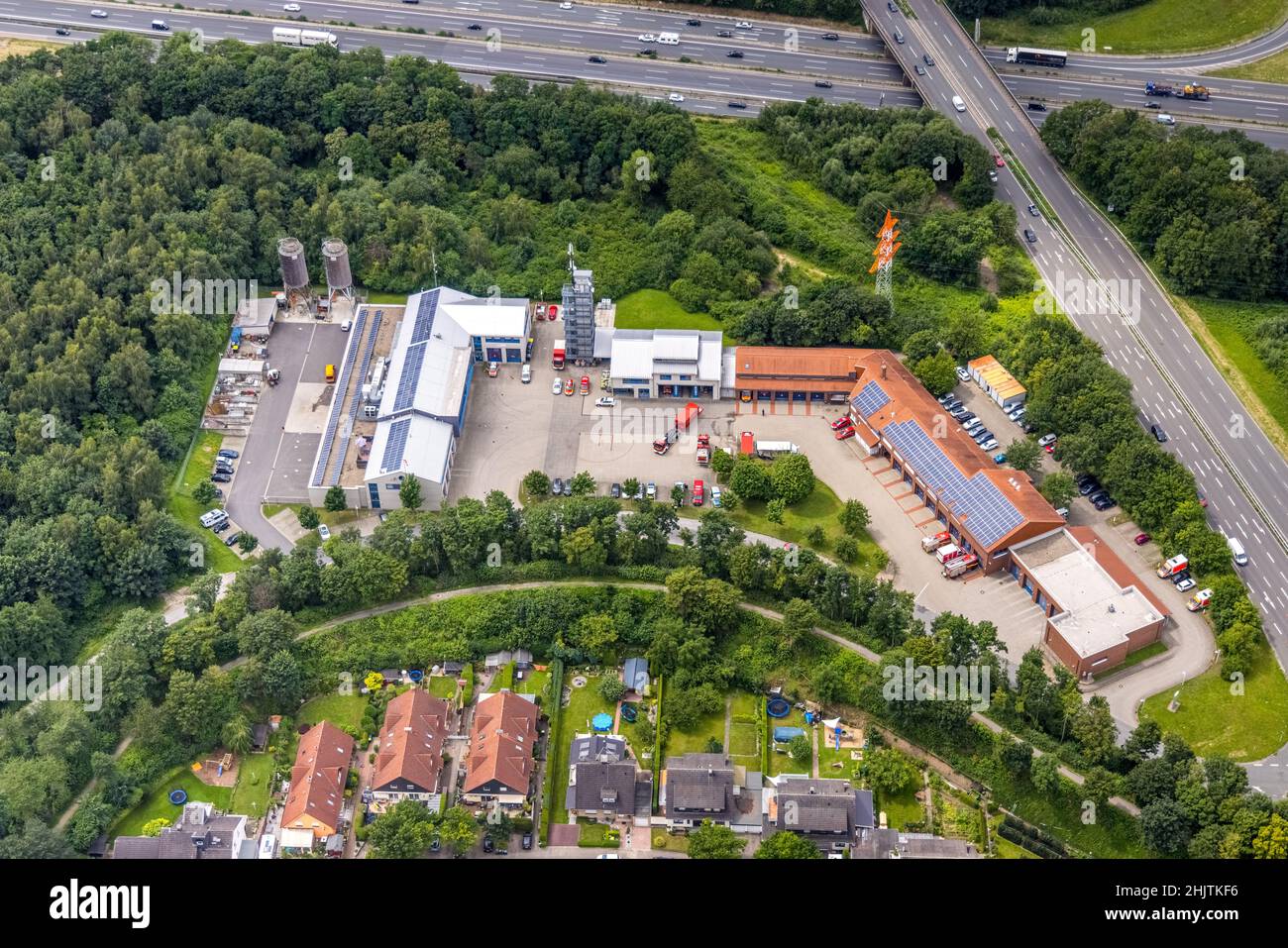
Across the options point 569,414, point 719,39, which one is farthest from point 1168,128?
point 569,414

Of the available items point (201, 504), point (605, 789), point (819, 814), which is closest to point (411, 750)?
point (605, 789)

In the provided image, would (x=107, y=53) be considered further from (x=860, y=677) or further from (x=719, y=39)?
(x=860, y=677)

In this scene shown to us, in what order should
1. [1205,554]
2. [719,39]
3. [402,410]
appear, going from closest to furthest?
1. [1205,554]
2. [402,410]
3. [719,39]

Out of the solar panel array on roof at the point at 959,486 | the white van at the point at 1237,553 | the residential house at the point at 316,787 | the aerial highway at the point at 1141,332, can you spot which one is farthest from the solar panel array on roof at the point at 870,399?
the residential house at the point at 316,787

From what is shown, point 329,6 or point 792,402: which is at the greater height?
point 329,6

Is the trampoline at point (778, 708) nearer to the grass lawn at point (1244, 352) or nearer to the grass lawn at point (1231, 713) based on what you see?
the grass lawn at point (1231, 713)

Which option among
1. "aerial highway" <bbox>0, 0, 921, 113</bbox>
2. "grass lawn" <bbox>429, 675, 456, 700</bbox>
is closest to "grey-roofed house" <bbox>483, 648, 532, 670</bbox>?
"grass lawn" <bbox>429, 675, 456, 700</bbox>

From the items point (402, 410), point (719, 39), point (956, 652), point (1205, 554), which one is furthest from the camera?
point (719, 39)
